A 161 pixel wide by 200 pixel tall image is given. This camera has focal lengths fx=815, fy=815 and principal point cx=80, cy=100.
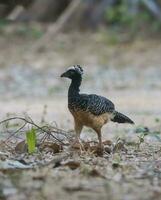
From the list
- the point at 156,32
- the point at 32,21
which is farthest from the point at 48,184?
the point at 32,21

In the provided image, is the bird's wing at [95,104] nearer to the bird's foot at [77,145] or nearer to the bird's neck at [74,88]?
the bird's neck at [74,88]

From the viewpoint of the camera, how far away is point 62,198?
4488 mm

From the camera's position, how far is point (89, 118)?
6.12 metres

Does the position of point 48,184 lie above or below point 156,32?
below

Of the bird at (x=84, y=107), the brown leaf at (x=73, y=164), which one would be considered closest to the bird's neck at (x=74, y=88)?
the bird at (x=84, y=107)

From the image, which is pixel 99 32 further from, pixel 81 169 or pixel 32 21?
pixel 81 169

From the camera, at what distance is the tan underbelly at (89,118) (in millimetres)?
6074

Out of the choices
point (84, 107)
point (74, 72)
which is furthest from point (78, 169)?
point (74, 72)

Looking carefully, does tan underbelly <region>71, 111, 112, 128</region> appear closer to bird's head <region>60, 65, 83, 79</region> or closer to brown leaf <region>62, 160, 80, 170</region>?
bird's head <region>60, 65, 83, 79</region>

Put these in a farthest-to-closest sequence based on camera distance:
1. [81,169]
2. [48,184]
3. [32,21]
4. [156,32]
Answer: [32,21] → [156,32] → [81,169] → [48,184]

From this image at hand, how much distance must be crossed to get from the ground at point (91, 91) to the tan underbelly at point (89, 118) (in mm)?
248

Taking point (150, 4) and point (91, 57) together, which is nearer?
point (91, 57)

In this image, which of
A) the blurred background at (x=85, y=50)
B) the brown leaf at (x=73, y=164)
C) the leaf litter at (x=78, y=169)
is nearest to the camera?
the leaf litter at (x=78, y=169)

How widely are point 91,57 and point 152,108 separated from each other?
8789 millimetres
